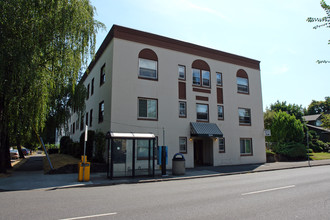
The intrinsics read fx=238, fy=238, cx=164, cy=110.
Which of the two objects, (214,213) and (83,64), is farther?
(83,64)

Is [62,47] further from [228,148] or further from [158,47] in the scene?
[228,148]

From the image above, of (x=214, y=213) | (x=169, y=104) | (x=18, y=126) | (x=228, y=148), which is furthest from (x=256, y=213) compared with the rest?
(x=228, y=148)

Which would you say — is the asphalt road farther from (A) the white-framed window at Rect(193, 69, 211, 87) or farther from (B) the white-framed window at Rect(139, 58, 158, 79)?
(A) the white-framed window at Rect(193, 69, 211, 87)

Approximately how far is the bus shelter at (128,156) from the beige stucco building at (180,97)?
3.07 m

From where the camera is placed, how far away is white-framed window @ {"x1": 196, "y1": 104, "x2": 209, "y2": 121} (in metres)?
20.6

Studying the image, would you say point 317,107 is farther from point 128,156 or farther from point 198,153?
point 128,156

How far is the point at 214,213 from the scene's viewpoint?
5.97m

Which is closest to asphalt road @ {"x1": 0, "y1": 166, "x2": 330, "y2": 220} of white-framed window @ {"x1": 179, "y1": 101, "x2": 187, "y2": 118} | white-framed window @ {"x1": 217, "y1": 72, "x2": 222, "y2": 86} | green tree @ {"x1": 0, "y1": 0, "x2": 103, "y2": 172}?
green tree @ {"x1": 0, "y1": 0, "x2": 103, "y2": 172}

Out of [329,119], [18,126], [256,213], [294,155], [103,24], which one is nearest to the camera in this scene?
[256,213]

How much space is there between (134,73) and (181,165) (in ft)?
25.8

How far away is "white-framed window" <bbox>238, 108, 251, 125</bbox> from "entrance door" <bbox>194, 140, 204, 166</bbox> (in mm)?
4519

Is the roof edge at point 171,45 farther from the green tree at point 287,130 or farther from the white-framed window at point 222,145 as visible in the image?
the green tree at point 287,130

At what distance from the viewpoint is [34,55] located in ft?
41.3

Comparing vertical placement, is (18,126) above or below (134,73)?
below
